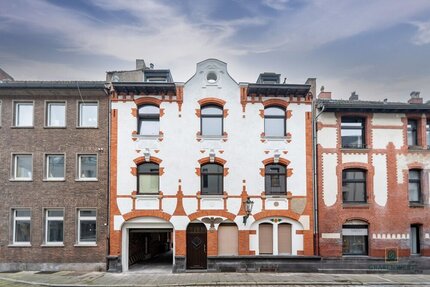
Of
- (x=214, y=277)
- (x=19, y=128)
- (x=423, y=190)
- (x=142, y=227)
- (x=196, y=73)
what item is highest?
(x=196, y=73)

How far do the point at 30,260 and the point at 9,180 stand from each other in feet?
15.1

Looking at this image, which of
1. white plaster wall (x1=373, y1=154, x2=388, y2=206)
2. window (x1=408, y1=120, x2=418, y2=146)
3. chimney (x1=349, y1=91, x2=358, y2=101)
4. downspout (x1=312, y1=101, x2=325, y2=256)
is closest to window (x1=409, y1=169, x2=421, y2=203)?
window (x1=408, y1=120, x2=418, y2=146)

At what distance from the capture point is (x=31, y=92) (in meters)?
18.2

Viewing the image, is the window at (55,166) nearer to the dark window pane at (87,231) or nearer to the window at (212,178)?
the dark window pane at (87,231)

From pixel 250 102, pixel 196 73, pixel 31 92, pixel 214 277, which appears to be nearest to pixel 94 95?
pixel 31 92

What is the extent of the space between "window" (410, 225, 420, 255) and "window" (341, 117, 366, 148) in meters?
5.78

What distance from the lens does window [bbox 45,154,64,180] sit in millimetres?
18344

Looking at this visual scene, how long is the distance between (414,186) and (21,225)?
23040 millimetres

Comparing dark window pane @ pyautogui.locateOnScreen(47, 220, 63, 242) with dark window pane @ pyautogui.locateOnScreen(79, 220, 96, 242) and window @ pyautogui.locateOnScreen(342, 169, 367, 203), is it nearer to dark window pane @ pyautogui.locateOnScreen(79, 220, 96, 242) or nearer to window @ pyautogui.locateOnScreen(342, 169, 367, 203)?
dark window pane @ pyautogui.locateOnScreen(79, 220, 96, 242)

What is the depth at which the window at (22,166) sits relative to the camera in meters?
18.4

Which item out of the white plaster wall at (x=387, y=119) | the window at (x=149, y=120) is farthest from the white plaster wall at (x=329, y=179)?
the window at (x=149, y=120)

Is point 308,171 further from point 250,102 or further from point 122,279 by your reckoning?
point 122,279

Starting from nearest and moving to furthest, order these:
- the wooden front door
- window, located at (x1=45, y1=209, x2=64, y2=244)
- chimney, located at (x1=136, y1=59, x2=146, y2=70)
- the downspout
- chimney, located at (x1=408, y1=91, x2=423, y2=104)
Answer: the wooden front door
window, located at (x1=45, y1=209, x2=64, y2=244)
the downspout
chimney, located at (x1=408, y1=91, x2=423, y2=104)
chimney, located at (x1=136, y1=59, x2=146, y2=70)

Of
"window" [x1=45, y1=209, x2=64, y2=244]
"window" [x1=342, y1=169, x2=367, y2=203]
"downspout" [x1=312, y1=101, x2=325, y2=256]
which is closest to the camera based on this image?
"window" [x1=45, y1=209, x2=64, y2=244]
